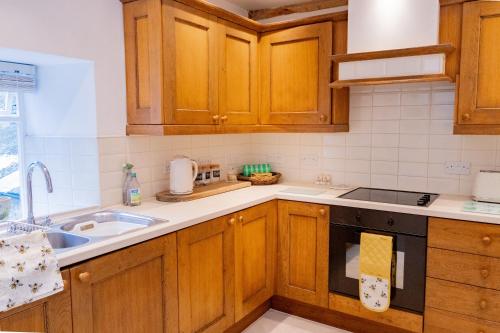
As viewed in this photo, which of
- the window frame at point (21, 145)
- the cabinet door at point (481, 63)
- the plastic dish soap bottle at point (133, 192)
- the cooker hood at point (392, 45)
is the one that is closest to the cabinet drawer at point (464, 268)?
the cabinet door at point (481, 63)

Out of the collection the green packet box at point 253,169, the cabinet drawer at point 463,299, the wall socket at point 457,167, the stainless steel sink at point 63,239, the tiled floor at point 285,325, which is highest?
the wall socket at point 457,167

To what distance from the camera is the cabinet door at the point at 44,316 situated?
1388 millimetres

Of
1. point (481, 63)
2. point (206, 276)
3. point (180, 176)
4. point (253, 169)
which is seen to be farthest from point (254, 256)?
point (481, 63)

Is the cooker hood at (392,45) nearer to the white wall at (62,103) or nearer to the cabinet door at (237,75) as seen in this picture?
the cabinet door at (237,75)

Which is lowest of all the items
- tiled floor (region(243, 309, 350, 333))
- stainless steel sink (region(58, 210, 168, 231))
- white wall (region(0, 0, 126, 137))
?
tiled floor (region(243, 309, 350, 333))

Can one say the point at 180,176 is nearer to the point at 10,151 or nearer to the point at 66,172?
the point at 66,172

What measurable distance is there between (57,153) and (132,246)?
97 cm

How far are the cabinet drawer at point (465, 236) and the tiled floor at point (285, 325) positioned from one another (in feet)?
3.14

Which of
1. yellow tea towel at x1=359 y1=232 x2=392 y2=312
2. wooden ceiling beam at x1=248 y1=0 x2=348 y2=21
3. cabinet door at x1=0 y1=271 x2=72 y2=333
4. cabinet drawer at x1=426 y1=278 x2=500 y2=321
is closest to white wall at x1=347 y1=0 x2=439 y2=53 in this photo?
wooden ceiling beam at x1=248 y1=0 x2=348 y2=21

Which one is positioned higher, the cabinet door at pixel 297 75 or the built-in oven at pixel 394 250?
the cabinet door at pixel 297 75

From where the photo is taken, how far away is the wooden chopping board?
2.52 m

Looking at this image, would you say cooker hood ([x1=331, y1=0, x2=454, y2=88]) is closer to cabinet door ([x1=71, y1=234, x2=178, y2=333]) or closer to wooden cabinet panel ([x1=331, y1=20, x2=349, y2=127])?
wooden cabinet panel ([x1=331, y1=20, x2=349, y2=127])

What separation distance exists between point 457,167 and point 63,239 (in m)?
2.48

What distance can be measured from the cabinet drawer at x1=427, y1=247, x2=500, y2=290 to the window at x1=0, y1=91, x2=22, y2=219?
2425 millimetres
